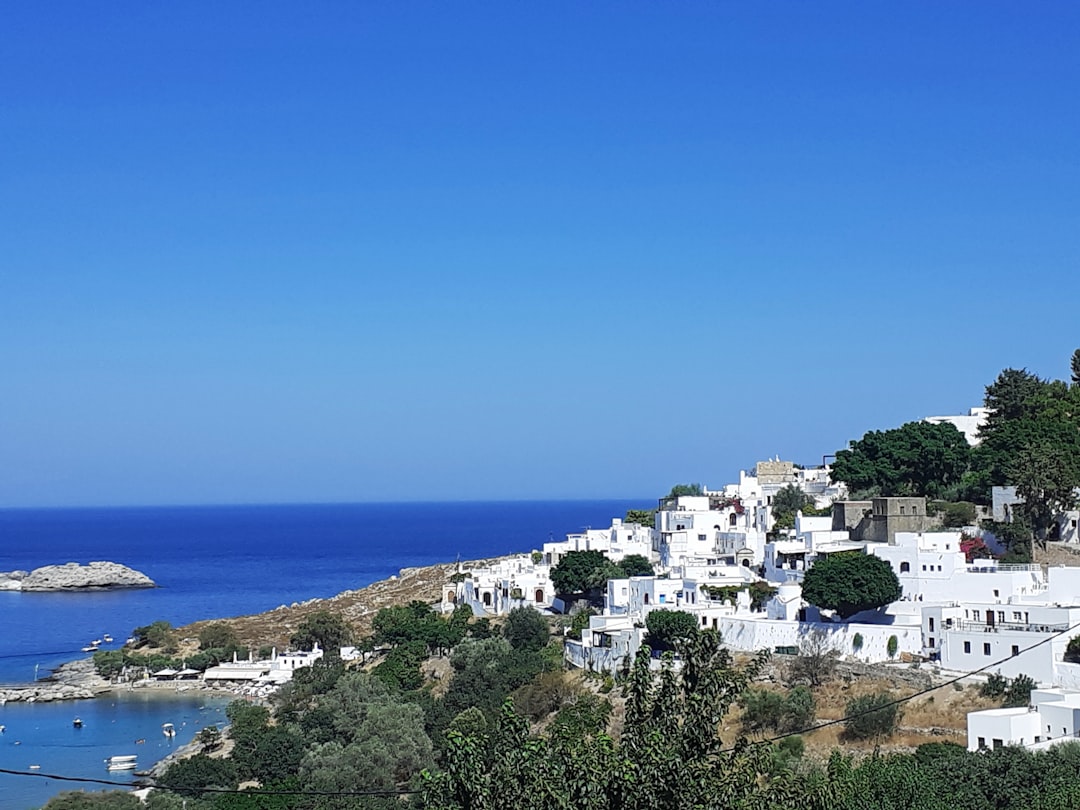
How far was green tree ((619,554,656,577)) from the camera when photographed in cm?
3950

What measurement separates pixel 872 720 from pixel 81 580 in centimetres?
8056

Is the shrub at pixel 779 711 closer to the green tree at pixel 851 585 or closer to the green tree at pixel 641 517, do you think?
the green tree at pixel 851 585

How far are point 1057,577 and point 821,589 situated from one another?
5236 millimetres

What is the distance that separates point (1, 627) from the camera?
68562 mm

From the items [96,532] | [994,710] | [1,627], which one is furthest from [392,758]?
[96,532]

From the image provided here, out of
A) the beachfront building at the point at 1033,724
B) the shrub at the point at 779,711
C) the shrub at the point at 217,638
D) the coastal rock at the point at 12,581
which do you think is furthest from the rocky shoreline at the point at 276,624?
the coastal rock at the point at 12,581

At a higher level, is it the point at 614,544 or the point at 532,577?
the point at 614,544

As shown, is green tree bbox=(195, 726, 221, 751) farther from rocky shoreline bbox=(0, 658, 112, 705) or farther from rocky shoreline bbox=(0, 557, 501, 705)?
rocky shoreline bbox=(0, 658, 112, 705)

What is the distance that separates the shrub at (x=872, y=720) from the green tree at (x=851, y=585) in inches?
132

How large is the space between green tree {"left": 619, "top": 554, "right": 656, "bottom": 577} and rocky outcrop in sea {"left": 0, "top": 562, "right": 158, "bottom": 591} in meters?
61.0

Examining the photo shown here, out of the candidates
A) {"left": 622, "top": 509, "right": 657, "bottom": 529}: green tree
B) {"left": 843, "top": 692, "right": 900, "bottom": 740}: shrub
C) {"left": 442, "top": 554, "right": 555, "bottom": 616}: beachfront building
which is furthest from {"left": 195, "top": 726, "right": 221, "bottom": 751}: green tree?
{"left": 622, "top": 509, "right": 657, "bottom": 529}: green tree

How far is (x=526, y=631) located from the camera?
1420 inches

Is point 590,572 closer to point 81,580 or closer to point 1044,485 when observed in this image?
point 1044,485

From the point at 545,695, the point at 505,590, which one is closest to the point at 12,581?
the point at 505,590
